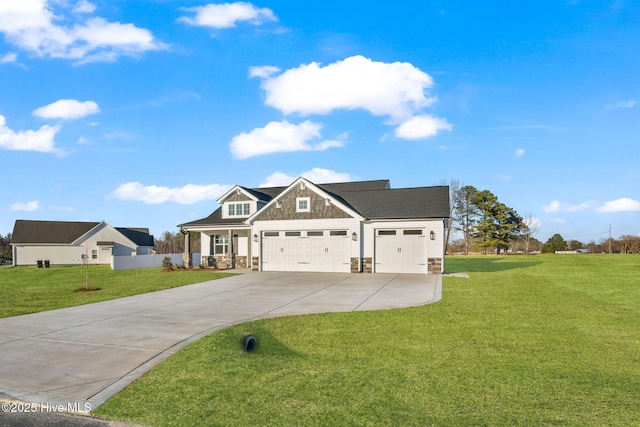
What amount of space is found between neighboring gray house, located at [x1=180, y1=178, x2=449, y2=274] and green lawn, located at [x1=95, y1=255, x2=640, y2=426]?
409 inches

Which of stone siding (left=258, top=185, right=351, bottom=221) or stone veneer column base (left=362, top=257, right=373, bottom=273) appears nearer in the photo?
stone veneer column base (left=362, top=257, right=373, bottom=273)

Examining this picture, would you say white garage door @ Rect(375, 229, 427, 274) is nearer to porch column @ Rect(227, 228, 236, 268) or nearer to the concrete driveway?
the concrete driveway

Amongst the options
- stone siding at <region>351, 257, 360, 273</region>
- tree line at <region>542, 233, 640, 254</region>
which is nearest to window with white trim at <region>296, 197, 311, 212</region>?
stone siding at <region>351, 257, 360, 273</region>

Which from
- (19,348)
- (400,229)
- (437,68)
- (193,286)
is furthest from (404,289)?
(19,348)

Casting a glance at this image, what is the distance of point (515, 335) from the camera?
28.0ft

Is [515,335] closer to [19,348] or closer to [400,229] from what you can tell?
[19,348]

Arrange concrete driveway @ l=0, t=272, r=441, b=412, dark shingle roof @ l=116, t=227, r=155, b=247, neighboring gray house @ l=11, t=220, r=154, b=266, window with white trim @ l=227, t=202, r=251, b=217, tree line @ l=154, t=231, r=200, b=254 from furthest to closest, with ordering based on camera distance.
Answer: tree line @ l=154, t=231, r=200, b=254 → dark shingle roof @ l=116, t=227, r=155, b=247 → neighboring gray house @ l=11, t=220, r=154, b=266 → window with white trim @ l=227, t=202, r=251, b=217 → concrete driveway @ l=0, t=272, r=441, b=412

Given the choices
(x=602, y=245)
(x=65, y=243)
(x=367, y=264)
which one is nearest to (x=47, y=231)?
(x=65, y=243)

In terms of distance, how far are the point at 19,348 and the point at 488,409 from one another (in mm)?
8034

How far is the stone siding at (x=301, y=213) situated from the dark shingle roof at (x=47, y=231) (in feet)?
109

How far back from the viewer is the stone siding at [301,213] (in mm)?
22359

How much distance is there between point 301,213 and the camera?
22.9 m

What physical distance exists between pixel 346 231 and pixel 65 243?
37.6m

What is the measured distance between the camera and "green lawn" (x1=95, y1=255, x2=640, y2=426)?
454cm
